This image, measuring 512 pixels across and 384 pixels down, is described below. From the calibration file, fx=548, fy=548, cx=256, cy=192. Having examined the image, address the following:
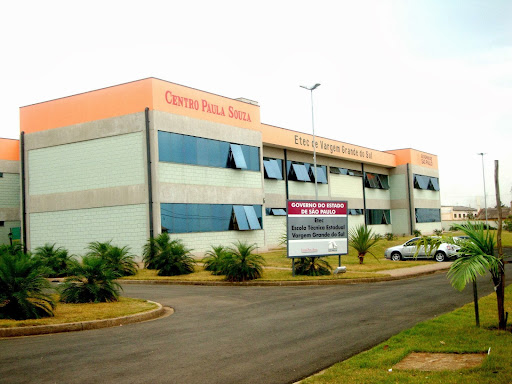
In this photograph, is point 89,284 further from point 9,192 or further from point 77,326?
point 9,192

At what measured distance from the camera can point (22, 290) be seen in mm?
12188

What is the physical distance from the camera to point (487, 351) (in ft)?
24.7

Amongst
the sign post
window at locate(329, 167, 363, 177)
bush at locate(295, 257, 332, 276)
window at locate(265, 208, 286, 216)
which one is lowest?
bush at locate(295, 257, 332, 276)

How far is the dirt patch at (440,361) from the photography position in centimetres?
697

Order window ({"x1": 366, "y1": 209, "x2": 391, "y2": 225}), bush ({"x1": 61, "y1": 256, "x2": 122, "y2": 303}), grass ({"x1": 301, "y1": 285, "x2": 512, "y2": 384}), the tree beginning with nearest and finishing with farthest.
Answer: grass ({"x1": 301, "y1": 285, "x2": 512, "y2": 384})
the tree
bush ({"x1": 61, "y1": 256, "x2": 122, "y2": 303})
window ({"x1": 366, "y1": 209, "x2": 391, "y2": 225})

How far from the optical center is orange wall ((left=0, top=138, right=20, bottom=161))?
3858cm

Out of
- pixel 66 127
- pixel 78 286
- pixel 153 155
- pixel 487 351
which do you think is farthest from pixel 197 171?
pixel 487 351

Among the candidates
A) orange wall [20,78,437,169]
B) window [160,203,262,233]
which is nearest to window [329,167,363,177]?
orange wall [20,78,437,169]

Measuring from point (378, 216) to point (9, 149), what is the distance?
3700cm

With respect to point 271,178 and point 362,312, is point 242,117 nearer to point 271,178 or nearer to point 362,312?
point 271,178

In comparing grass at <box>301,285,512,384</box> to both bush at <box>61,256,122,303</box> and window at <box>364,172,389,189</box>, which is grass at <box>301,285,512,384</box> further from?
window at <box>364,172,389,189</box>

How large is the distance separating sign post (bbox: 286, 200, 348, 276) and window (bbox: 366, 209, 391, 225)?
33.1 metres

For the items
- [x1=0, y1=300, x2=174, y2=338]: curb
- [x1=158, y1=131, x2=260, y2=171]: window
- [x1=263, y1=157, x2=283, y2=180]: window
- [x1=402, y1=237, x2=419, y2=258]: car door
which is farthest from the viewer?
[x1=263, y1=157, x2=283, y2=180]: window

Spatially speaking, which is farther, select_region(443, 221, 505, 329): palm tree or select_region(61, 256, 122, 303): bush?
select_region(61, 256, 122, 303): bush
